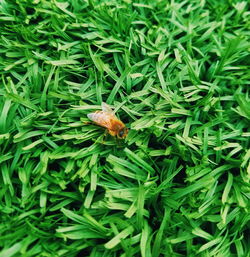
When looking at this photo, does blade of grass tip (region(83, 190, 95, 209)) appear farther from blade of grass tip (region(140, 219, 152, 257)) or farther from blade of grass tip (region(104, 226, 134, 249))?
blade of grass tip (region(140, 219, 152, 257))

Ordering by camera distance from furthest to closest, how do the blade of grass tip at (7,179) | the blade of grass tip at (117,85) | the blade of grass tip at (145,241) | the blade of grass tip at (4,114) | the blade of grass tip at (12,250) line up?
the blade of grass tip at (117,85), the blade of grass tip at (4,114), the blade of grass tip at (7,179), the blade of grass tip at (145,241), the blade of grass tip at (12,250)

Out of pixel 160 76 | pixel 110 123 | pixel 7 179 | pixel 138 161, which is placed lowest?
pixel 7 179

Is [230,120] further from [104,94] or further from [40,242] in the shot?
[40,242]

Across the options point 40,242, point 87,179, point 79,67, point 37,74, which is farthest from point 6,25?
point 40,242

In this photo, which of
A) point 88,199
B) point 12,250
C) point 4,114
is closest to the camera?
point 12,250

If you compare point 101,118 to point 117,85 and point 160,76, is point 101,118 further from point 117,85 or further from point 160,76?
point 160,76

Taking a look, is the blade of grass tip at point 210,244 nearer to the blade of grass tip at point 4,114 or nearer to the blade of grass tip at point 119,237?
the blade of grass tip at point 119,237

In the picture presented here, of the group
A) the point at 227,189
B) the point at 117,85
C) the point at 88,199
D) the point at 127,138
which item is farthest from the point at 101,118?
the point at 227,189

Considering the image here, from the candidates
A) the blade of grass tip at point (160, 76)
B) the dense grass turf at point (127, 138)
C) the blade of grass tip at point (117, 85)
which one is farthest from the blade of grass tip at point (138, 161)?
the blade of grass tip at point (160, 76)
